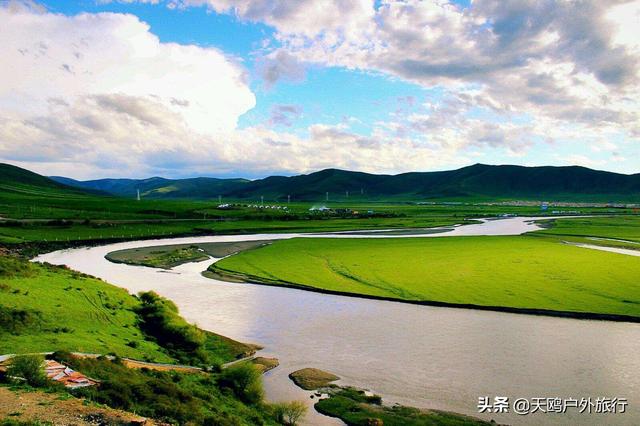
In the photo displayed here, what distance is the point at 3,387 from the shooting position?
17.9 m

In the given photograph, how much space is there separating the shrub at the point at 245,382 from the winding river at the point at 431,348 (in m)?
1.34

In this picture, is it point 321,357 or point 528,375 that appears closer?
point 528,375

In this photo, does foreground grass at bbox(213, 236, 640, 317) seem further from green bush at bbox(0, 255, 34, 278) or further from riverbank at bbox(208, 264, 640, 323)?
green bush at bbox(0, 255, 34, 278)

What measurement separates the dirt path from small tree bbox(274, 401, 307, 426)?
6.79 metres

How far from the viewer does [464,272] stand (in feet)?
194

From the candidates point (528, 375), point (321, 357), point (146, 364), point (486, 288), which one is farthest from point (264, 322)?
point (486, 288)

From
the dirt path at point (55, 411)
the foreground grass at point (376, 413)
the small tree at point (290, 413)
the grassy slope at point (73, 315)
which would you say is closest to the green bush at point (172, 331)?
the grassy slope at point (73, 315)

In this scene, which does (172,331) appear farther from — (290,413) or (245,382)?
(290,413)

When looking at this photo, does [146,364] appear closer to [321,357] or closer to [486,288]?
[321,357]

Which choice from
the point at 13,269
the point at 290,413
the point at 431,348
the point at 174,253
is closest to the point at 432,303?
the point at 431,348

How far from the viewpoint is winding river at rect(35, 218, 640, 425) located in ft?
80.9

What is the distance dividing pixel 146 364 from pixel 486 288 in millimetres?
36359

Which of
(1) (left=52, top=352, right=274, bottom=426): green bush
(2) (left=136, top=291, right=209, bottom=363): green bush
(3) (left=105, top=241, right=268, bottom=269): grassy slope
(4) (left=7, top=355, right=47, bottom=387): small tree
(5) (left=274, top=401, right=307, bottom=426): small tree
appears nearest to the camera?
(1) (left=52, top=352, right=274, bottom=426): green bush

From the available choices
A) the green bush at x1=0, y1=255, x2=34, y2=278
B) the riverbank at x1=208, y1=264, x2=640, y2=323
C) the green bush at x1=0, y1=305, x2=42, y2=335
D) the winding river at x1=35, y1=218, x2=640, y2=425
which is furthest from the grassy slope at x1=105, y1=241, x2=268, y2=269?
the green bush at x1=0, y1=305, x2=42, y2=335
